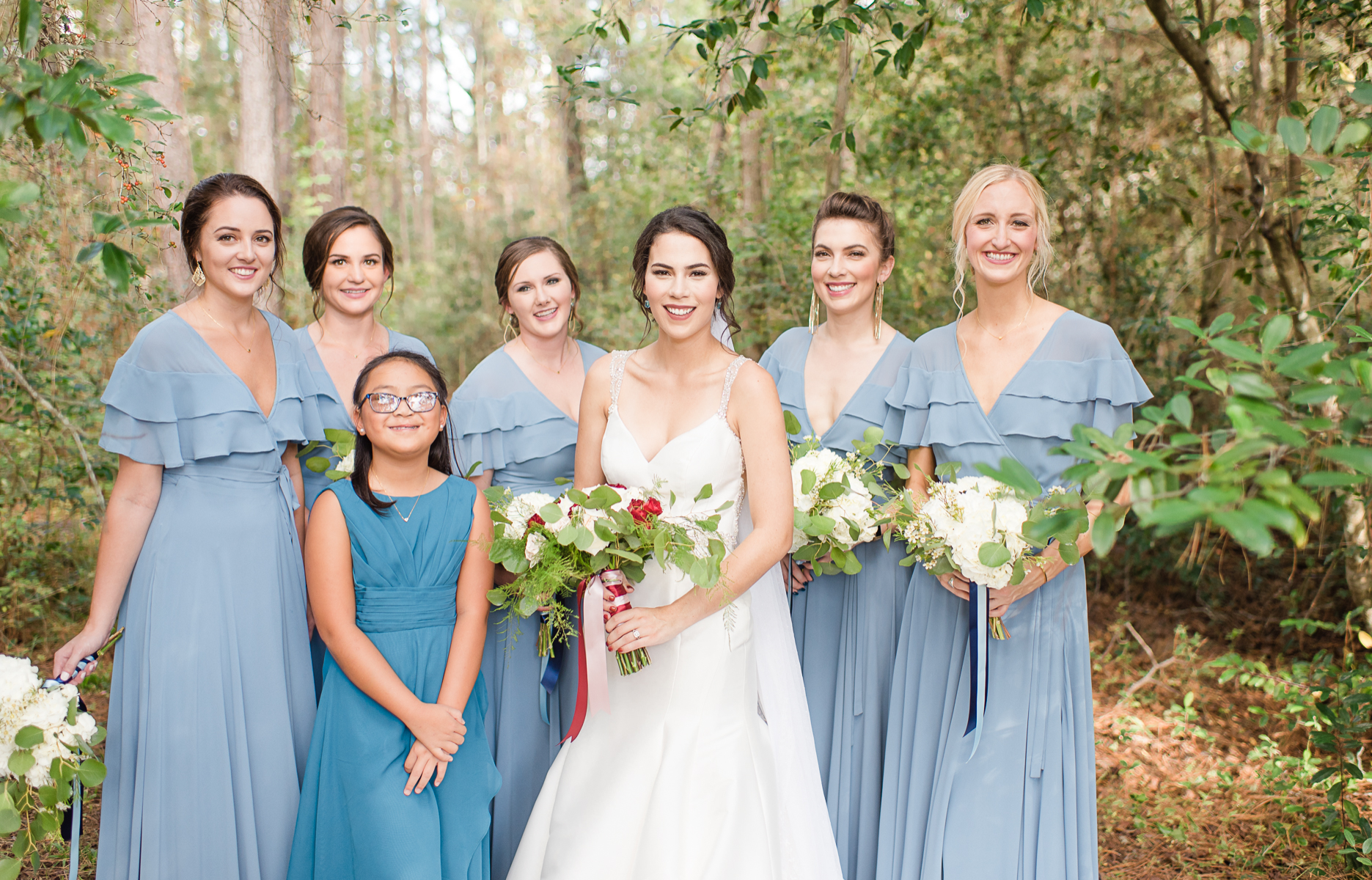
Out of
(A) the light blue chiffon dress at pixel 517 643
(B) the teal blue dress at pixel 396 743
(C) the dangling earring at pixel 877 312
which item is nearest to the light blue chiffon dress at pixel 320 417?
(A) the light blue chiffon dress at pixel 517 643

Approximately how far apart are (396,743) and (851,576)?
1.75 metres

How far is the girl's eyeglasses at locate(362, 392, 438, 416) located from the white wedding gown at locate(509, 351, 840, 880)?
0.58 m

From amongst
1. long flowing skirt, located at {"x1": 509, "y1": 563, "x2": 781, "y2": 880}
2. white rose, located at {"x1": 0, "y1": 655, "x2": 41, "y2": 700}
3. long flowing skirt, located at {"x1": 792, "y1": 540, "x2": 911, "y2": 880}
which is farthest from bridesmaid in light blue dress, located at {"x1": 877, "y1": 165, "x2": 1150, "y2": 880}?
white rose, located at {"x1": 0, "y1": 655, "x2": 41, "y2": 700}

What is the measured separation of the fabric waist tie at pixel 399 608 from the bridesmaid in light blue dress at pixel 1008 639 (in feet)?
5.42

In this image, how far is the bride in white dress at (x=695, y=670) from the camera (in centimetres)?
277

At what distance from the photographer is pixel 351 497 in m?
2.88

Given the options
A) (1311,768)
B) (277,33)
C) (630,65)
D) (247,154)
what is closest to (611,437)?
(277,33)

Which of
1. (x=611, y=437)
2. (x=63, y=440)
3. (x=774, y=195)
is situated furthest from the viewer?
(x=774, y=195)

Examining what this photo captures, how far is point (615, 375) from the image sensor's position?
10.3 ft

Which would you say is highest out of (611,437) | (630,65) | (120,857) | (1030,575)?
(630,65)

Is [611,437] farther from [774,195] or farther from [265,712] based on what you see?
[774,195]

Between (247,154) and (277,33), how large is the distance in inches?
168

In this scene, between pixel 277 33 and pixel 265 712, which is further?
pixel 277 33

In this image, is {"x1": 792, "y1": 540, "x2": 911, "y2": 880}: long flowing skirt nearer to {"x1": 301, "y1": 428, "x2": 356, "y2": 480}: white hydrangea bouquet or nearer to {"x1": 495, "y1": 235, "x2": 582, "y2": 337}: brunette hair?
{"x1": 495, "y1": 235, "x2": 582, "y2": 337}: brunette hair
